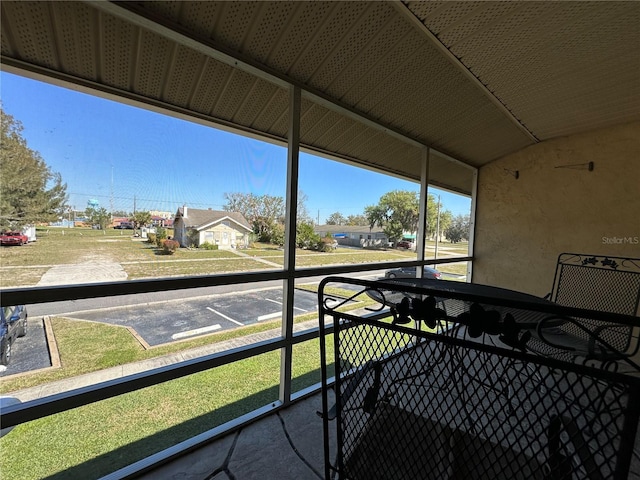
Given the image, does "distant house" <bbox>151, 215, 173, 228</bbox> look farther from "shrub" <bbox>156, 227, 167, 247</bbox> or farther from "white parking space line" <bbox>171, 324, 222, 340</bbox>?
"white parking space line" <bbox>171, 324, 222, 340</bbox>

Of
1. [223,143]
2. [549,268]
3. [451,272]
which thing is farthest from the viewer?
[451,272]

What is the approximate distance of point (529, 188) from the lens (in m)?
4.07

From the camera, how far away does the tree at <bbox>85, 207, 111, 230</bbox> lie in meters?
1.64

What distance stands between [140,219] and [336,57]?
1611 millimetres

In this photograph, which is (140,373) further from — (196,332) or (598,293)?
(598,293)

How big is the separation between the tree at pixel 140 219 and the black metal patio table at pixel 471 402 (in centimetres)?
136

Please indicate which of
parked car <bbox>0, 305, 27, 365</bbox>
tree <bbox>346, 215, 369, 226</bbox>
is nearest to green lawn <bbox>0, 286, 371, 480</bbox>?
parked car <bbox>0, 305, 27, 365</bbox>

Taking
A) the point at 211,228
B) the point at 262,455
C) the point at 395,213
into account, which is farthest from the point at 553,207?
the point at 262,455

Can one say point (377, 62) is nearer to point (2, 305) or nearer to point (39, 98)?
point (39, 98)

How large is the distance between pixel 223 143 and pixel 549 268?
4243 millimetres

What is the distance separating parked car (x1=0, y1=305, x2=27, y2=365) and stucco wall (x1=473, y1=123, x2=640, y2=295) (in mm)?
4993

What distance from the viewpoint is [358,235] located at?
3.54 metres

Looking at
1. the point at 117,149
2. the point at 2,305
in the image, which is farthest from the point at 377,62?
the point at 2,305

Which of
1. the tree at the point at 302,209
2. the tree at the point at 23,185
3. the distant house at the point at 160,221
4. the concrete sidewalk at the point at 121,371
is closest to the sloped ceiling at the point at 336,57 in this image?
the tree at the point at 23,185
